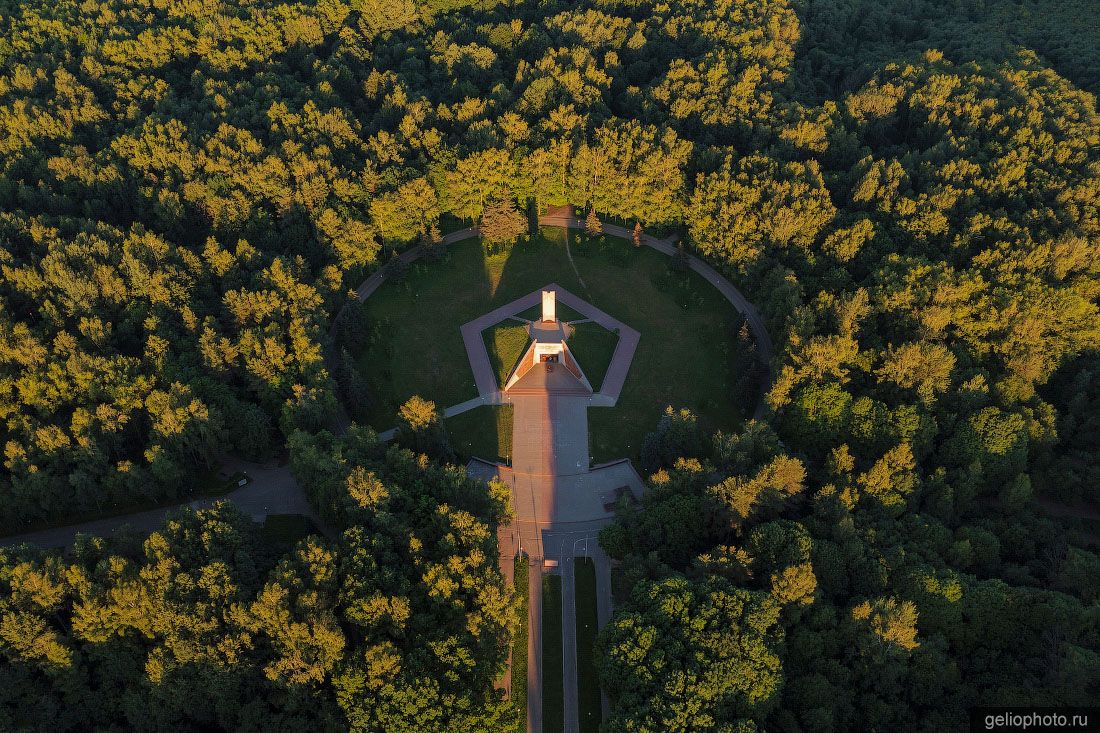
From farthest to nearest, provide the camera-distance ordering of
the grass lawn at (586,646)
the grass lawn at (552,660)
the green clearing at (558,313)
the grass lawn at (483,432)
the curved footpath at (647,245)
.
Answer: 1. the green clearing at (558,313)
2. the curved footpath at (647,245)
3. the grass lawn at (483,432)
4. the grass lawn at (586,646)
5. the grass lawn at (552,660)

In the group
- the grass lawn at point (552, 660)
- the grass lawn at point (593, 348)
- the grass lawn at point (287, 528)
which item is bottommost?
the grass lawn at point (552, 660)

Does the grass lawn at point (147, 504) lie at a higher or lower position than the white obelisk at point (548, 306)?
lower

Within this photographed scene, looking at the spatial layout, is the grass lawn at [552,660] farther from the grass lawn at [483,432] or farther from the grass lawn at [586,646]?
the grass lawn at [483,432]

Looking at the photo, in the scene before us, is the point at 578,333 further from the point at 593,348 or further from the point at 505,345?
the point at 505,345

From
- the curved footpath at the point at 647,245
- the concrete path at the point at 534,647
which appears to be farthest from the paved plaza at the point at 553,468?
the curved footpath at the point at 647,245

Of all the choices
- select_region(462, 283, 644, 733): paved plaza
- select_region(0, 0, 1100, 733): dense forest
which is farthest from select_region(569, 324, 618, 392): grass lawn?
select_region(0, 0, 1100, 733): dense forest

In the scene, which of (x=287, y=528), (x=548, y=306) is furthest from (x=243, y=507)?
(x=548, y=306)

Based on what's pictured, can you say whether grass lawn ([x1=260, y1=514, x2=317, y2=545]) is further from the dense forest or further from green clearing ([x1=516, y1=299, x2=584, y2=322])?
green clearing ([x1=516, y1=299, x2=584, y2=322])
